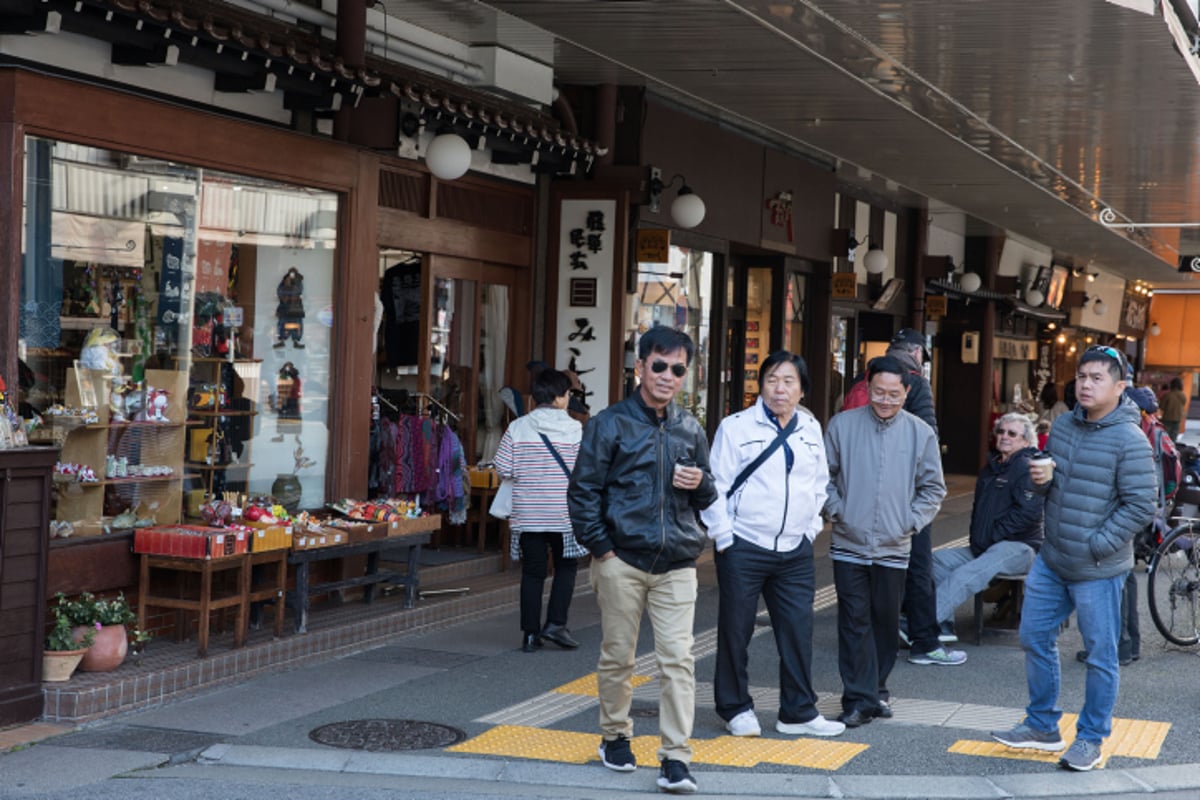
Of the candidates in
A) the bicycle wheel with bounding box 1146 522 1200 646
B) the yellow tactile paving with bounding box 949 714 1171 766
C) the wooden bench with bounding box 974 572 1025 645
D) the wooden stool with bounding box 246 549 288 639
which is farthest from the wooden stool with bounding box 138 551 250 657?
the bicycle wheel with bounding box 1146 522 1200 646

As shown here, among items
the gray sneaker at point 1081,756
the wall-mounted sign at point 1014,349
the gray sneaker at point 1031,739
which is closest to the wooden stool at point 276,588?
the gray sneaker at point 1031,739

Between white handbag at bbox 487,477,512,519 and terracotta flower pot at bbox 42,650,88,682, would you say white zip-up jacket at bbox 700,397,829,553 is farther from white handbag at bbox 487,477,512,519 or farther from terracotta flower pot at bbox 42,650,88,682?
terracotta flower pot at bbox 42,650,88,682

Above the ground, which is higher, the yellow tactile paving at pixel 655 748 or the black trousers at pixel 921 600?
the black trousers at pixel 921 600

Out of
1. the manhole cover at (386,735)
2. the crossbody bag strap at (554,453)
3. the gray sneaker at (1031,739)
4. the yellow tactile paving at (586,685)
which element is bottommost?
the manhole cover at (386,735)

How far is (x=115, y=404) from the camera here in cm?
894

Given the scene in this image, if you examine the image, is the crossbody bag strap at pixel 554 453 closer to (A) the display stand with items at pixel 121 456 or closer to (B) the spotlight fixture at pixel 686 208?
(A) the display stand with items at pixel 121 456

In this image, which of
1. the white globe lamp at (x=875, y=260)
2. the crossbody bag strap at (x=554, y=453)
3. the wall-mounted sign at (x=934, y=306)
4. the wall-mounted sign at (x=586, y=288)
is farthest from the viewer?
the wall-mounted sign at (x=934, y=306)

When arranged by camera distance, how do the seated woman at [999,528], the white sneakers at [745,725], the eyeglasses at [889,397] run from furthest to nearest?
the seated woman at [999,528]
the eyeglasses at [889,397]
the white sneakers at [745,725]

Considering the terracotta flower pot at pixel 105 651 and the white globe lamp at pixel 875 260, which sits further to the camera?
the white globe lamp at pixel 875 260

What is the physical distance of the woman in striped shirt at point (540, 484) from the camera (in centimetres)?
943

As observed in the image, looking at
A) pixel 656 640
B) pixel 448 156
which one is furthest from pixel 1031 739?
pixel 448 156

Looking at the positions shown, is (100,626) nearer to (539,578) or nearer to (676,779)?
(539,578)

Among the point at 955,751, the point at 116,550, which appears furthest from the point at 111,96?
the point at 955,751

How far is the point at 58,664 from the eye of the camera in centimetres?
749
